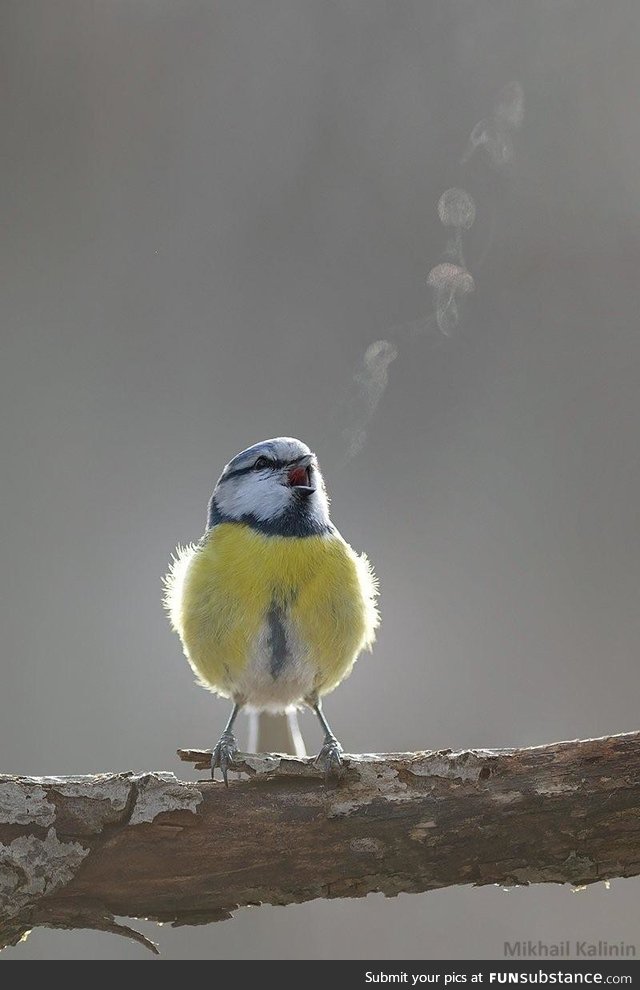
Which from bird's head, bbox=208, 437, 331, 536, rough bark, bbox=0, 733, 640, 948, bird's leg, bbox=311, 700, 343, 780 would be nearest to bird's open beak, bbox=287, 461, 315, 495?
bird's head, bbox=208, 437, 331, 536

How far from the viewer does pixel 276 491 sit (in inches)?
50.8

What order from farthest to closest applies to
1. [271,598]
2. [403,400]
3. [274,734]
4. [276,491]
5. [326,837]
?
[403,400] < [274,734] < [276,491] < [271,598] < [326,837]

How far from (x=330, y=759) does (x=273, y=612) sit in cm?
22

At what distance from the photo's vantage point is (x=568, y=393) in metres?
1.95

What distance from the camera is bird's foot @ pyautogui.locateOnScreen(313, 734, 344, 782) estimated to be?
3.34 feet

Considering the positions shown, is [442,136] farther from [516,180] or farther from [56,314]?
[56,314]

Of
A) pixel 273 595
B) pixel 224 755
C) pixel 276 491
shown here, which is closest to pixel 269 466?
pixel 276 491

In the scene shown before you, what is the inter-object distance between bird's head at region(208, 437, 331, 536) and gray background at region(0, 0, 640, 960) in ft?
1.50

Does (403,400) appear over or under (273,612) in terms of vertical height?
over

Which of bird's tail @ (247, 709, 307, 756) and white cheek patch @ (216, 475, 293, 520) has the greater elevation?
white cheek patch @ (216, 475, 293, 520)

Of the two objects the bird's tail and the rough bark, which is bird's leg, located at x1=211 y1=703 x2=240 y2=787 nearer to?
the rough bark

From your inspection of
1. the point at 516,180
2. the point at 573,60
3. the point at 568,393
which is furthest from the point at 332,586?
the point at 573,60

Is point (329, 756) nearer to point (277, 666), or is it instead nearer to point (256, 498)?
point (277, 666)

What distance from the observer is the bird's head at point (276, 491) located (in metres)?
1.28
